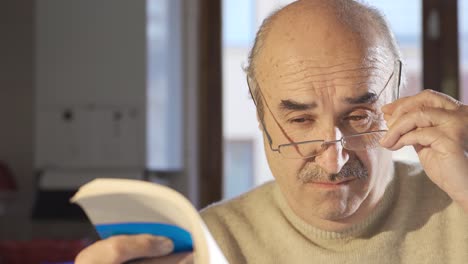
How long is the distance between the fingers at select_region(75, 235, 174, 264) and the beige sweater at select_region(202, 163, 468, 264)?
483 mm

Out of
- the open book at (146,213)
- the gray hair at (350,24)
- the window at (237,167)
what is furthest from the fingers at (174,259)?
the window at (237,167)

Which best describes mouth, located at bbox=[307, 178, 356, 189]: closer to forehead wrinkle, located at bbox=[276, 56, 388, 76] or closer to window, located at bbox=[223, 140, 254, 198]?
forehead wrinkle, located at bbox=[276, 56, 388, 76]

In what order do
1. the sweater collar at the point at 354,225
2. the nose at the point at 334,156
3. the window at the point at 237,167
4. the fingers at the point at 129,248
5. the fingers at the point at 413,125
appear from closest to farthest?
the fingers at the point at 129,248 < the fingers at the point at 413,125 < the nose at the point at 334,156 < the sweater collar at the point at 354,225 < the window at the point at 237,167

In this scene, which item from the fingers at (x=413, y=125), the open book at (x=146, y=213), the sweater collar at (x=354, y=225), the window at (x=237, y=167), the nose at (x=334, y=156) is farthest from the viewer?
the window at (x=237, y=167)

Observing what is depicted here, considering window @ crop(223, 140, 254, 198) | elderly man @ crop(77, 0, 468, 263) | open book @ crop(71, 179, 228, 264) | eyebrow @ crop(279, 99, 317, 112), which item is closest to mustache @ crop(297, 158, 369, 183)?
elderly man @ crop(77, 0, 468, 263)

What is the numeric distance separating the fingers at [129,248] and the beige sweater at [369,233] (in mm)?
483

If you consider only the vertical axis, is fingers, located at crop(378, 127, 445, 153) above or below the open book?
above

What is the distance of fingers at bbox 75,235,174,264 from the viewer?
1.00m

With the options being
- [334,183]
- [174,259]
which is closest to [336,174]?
[334,183]

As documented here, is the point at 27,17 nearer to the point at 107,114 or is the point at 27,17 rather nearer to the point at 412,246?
the point at 107,114

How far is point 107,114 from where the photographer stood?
4.20m

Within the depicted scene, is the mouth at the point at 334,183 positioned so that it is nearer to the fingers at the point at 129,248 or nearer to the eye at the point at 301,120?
the eye at the point at 301,120

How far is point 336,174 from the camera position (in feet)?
4.45

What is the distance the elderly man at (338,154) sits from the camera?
1.36m
